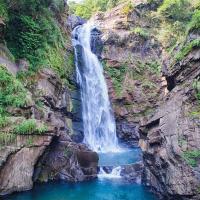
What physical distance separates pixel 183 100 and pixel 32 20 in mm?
12551

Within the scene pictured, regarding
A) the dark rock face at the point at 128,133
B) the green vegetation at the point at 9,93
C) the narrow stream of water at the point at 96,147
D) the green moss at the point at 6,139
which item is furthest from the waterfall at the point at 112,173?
the dark rock face at the point at 128,133

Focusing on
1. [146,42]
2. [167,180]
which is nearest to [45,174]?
[167,180]

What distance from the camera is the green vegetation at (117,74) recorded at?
30.5 meters

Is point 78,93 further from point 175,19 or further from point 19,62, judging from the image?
point 175,19

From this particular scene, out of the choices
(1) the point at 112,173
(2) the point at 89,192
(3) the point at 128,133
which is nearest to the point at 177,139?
(2) the point at 89,192

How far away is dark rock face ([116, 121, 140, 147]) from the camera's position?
28.2 meters


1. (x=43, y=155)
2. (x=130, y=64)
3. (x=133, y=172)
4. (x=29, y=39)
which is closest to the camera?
(x=43, y=155)

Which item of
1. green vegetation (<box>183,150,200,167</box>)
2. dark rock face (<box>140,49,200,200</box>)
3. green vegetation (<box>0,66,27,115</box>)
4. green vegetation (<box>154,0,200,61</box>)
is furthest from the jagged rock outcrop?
green vegetation (<box>154,0,200,61</box>)

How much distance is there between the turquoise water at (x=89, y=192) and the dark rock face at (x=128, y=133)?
11924 mm

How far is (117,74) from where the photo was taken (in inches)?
1240

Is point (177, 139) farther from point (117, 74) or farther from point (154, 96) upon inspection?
point (117, 74)

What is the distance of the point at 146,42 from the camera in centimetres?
3469

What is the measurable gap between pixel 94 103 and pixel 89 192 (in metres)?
13.1

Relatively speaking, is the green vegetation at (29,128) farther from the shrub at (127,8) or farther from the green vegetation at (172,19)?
the shrub at (127,8)
